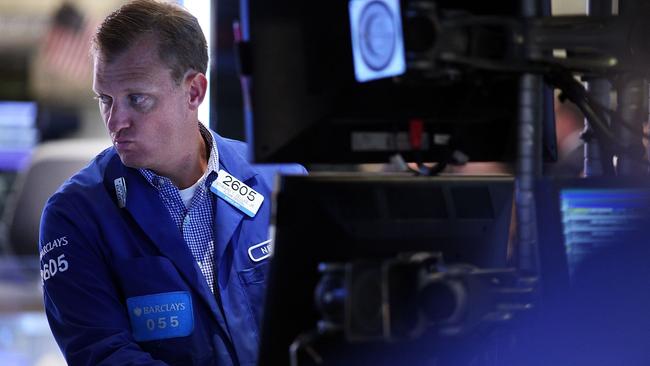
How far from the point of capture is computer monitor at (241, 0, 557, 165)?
129 cm

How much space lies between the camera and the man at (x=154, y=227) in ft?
5.90

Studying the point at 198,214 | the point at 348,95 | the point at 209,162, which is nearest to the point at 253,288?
the point at 198,214

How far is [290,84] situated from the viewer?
1301 millimetres

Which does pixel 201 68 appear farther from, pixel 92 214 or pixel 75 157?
pixel 75 157

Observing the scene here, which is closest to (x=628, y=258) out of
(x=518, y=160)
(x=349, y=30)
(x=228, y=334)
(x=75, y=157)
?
(x=518, y=160)

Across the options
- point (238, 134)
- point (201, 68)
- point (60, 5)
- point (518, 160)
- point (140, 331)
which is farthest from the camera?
point (60, 5)

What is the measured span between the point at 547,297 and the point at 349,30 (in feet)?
1.50

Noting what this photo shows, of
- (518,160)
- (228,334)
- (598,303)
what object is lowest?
(228,334)

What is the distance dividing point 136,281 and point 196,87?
0.45 m

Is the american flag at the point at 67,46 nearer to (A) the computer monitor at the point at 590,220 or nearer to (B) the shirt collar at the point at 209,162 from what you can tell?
(B) the shirt collar at the point at 209,162

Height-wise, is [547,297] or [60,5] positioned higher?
[60,5]

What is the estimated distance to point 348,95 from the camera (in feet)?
4.42

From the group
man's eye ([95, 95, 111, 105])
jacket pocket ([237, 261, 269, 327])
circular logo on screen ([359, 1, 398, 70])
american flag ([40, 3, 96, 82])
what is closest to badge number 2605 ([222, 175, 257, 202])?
jacket pocket ([237, 261, 269, 327])

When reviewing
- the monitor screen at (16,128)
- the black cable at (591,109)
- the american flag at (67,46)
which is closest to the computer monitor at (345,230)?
the black cable at (591,109)
